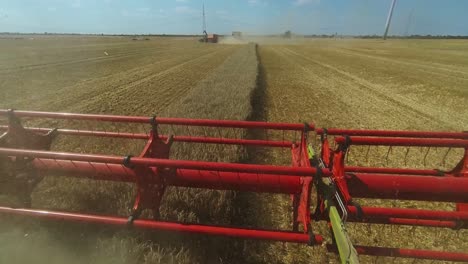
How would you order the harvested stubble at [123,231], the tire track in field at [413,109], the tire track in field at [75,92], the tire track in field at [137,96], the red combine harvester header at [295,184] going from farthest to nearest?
the tire track in field at [75,92]
the tire track in field at [137,96]
the tire track in field at [413,109]
the harvested stubble at [123,231]
the red combine harvester header at [295,184]

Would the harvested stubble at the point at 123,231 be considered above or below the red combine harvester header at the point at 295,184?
below

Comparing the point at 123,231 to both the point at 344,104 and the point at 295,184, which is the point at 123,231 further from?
the point at 344,104

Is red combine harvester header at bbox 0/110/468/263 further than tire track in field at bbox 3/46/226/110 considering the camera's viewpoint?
No

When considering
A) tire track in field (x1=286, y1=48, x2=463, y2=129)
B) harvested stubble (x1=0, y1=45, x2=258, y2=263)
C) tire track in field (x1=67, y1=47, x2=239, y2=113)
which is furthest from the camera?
tire track in field (x1=67, y1=47, x2=239, y2=113)

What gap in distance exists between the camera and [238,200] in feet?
13.0

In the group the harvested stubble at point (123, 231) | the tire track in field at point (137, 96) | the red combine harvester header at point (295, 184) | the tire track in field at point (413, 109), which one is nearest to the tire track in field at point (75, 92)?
the tire track in field at point (137, 96)

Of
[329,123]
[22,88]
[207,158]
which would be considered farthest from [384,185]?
[22,88]

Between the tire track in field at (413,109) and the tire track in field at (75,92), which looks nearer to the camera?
the tire track in field at (413,109)

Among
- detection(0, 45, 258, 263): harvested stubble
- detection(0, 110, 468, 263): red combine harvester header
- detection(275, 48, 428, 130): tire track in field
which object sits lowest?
detection(275, 48, 428, 130): tire track in field

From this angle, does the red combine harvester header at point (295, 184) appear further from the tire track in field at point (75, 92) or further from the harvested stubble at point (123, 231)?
the tire track in field at point (75, 92)

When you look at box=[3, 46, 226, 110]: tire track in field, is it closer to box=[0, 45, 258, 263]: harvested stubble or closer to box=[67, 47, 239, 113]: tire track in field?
box=[67, 47, 239, 113]: tire track in field

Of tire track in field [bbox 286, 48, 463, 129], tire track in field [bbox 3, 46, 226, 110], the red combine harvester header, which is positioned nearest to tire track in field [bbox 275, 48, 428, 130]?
tire track in field [bbox 286, 48, 463, 129]

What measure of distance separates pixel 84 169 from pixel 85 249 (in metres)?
0.76

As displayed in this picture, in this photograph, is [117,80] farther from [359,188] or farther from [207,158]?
[359,188]
